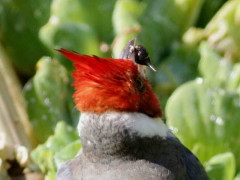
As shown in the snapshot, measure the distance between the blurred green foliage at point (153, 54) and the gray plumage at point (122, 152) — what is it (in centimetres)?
35

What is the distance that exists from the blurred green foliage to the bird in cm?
37

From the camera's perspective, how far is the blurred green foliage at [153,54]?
169cm

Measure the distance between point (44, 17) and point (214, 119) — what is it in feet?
2.54

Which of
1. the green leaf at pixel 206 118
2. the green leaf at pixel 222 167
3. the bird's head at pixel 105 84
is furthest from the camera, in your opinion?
the green leaf at pixel 206 118

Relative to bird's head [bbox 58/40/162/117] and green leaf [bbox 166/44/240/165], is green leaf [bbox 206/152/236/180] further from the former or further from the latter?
bird's head [bbox 58/40/162/117]

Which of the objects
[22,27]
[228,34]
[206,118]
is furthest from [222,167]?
[22,27]

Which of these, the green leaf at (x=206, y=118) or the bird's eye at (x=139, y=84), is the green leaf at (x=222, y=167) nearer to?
the green leaf at (x=206, y=118)

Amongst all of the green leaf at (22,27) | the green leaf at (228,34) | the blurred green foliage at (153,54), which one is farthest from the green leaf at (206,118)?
the green leaf at (22,27)

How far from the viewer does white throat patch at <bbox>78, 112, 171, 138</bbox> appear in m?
1.20

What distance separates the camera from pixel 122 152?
4.03 ft

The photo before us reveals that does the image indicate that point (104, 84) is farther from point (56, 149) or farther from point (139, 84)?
point (56, 149)

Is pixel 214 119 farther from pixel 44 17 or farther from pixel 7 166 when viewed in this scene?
pixel 44 17

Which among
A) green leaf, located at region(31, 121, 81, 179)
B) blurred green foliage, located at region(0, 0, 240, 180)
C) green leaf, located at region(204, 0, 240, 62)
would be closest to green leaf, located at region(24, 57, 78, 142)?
blurred green foliage, located at region(0, 0, 240, 180)

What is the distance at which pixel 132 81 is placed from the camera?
48.1 inches
